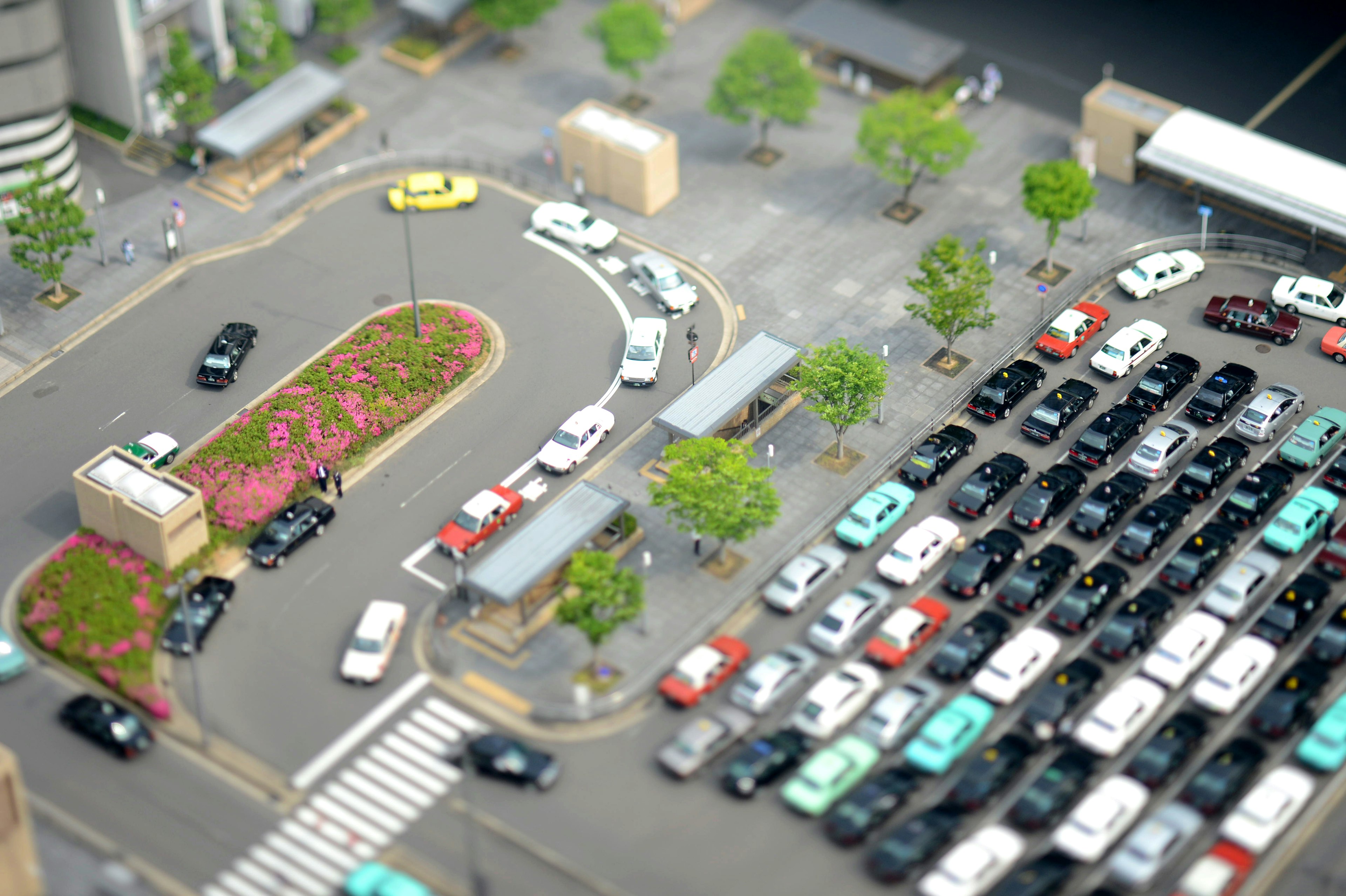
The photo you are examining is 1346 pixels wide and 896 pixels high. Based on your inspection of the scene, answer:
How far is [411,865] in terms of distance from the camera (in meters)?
75.2

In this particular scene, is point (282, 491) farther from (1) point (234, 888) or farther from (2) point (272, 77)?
(2) point (272, 77)

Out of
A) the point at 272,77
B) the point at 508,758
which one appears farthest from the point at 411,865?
the point at 272,77

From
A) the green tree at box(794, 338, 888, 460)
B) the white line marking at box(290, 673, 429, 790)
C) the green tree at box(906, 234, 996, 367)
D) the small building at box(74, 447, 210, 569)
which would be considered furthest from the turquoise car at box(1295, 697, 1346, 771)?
the small building at box(74, 447, 210, 569)

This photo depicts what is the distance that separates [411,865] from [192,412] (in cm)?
3207

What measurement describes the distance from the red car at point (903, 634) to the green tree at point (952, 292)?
18.9 metres

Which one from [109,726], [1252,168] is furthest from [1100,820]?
[1252,168]

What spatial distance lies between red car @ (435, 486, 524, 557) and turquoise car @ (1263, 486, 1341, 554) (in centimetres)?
3645

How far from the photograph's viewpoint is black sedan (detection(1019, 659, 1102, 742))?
3098 inches

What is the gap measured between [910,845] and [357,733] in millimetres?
24600

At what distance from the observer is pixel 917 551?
8612 cm

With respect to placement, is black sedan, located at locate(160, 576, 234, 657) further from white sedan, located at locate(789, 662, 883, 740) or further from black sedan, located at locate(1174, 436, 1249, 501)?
black sedan, located at locate(1174, 436, 1249, 501)

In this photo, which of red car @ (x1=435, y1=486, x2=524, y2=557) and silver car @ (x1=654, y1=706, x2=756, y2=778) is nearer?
silver car @ (x1=654, y1=706, x2=756, y2=778)

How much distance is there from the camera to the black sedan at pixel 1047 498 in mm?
88375

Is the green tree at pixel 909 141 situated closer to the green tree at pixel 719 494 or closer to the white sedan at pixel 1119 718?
the green tree at pixel 719 494
